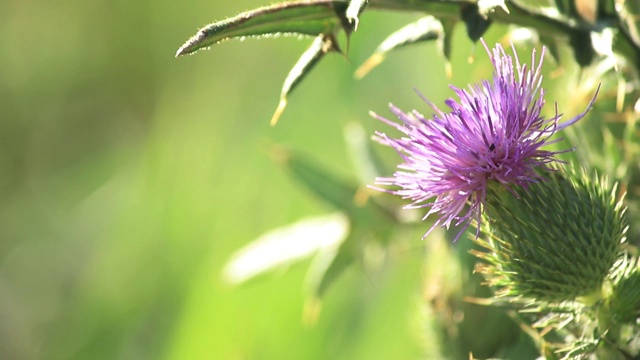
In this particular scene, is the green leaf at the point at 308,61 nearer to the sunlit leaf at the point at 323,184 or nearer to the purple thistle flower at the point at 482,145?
the purple thistle flower at the point at 482,145

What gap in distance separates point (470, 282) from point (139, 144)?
3274 millimetres

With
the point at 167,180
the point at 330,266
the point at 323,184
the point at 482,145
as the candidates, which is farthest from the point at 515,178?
the point at 167,180

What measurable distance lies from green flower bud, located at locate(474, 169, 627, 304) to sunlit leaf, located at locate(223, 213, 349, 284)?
890mm

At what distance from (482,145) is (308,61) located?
0.95 ft

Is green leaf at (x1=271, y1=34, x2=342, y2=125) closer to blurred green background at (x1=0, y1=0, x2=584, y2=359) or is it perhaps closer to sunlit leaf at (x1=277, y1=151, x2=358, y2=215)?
sunlit leaf at (x1=277, y1=151, x2=358, y2=215)

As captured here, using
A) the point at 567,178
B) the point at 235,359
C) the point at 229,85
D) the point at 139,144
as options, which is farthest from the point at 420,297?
the point at 139,144

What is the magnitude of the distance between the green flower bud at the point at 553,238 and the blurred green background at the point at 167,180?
0.98 m

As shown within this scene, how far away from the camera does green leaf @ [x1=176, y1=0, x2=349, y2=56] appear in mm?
1177

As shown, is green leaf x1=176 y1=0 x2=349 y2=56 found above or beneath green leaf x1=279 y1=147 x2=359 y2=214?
above

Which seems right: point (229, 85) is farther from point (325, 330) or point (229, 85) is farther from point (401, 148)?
point (401, 148)

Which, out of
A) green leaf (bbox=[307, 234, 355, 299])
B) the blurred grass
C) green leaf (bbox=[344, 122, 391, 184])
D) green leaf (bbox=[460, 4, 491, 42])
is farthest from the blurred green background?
green leaf (bbox=[460, 4, 491, 42])

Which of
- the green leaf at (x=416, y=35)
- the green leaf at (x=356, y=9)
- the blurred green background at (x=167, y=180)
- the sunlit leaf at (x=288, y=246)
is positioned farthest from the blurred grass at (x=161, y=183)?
the green leaf at (x=356, y=9)

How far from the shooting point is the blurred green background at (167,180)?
3357 millimetres

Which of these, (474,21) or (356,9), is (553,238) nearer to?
(474,21)
